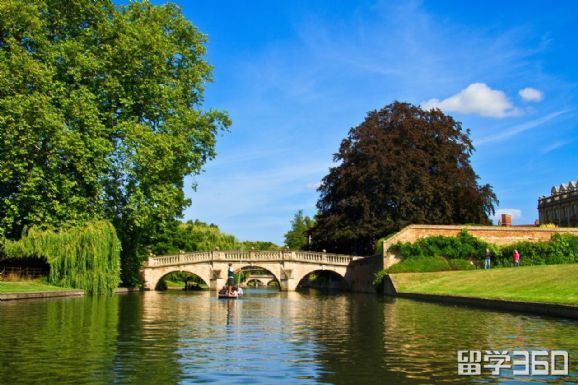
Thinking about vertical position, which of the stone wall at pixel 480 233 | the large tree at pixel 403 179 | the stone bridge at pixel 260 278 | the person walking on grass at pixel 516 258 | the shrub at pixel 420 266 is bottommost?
the stone bridge at pixel 260 278

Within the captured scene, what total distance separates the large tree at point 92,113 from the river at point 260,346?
1368 centimetres

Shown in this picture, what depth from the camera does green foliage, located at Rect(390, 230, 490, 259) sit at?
41.0m

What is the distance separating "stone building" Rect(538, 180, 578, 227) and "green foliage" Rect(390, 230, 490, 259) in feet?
178

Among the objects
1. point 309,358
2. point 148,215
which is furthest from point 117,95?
point 309,358

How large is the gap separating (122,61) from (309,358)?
91.6 feet

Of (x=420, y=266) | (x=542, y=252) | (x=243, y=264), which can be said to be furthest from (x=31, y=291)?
(x=542, y=252)

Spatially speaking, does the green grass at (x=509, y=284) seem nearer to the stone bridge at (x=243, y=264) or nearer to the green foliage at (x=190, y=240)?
the stone bridge at (x=243, y=264)

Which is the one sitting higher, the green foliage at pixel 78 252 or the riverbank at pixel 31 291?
the green foliage at pixel 78 252

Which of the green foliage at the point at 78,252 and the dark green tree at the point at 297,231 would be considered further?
the dark green tree at the point at 297,231

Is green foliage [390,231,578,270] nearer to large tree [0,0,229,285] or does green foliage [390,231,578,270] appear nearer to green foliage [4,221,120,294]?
large tree [0,0,229,285]

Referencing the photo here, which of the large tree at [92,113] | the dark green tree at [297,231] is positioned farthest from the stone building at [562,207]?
the large tree at [92,113]

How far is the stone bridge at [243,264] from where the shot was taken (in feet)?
171

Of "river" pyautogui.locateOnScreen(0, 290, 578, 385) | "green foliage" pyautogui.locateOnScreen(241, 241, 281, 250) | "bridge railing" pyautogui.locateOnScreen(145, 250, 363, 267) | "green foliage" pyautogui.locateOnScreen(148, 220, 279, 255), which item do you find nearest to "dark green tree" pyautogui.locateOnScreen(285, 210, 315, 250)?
"green foliage" pyautogui.locateOnScreen(241, 241, 281, 250)

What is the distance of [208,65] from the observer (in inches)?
1594
